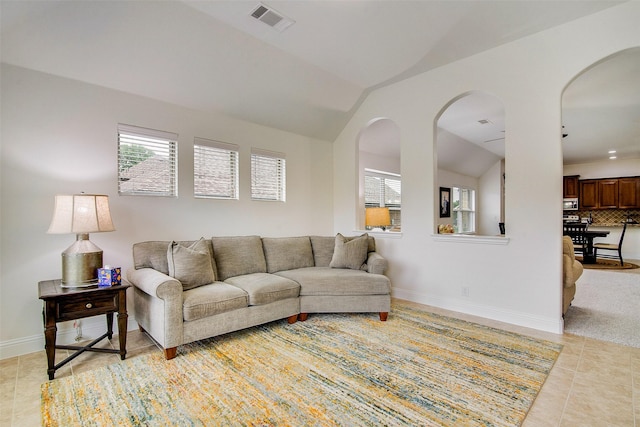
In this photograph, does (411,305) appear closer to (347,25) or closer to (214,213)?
(214,213)

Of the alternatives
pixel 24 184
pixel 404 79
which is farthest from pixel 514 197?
pixel 24 184

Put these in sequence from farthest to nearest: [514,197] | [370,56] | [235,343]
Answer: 1. [370,56]
2. [514,197]
3. [235,343]

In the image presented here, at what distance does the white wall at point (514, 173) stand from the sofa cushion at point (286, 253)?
1301 millimetres

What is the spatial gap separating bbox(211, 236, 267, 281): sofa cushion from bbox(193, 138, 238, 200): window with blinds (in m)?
0.63

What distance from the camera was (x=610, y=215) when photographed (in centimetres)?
864

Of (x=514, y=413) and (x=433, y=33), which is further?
(x=433, y=33)

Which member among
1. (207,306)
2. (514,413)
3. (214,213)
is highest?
(214,213)

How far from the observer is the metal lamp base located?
2479 millimetres

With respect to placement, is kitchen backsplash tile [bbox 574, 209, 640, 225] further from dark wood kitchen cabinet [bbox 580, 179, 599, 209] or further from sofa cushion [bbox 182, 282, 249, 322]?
sofa cushion [bbox 182, 282, 249, 322]

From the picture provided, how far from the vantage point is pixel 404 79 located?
4.12 m

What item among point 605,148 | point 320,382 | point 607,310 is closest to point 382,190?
point 607,310

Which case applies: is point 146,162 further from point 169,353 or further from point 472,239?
point 472,239

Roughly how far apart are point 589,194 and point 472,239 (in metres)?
7.82

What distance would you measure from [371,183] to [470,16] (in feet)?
11.8
